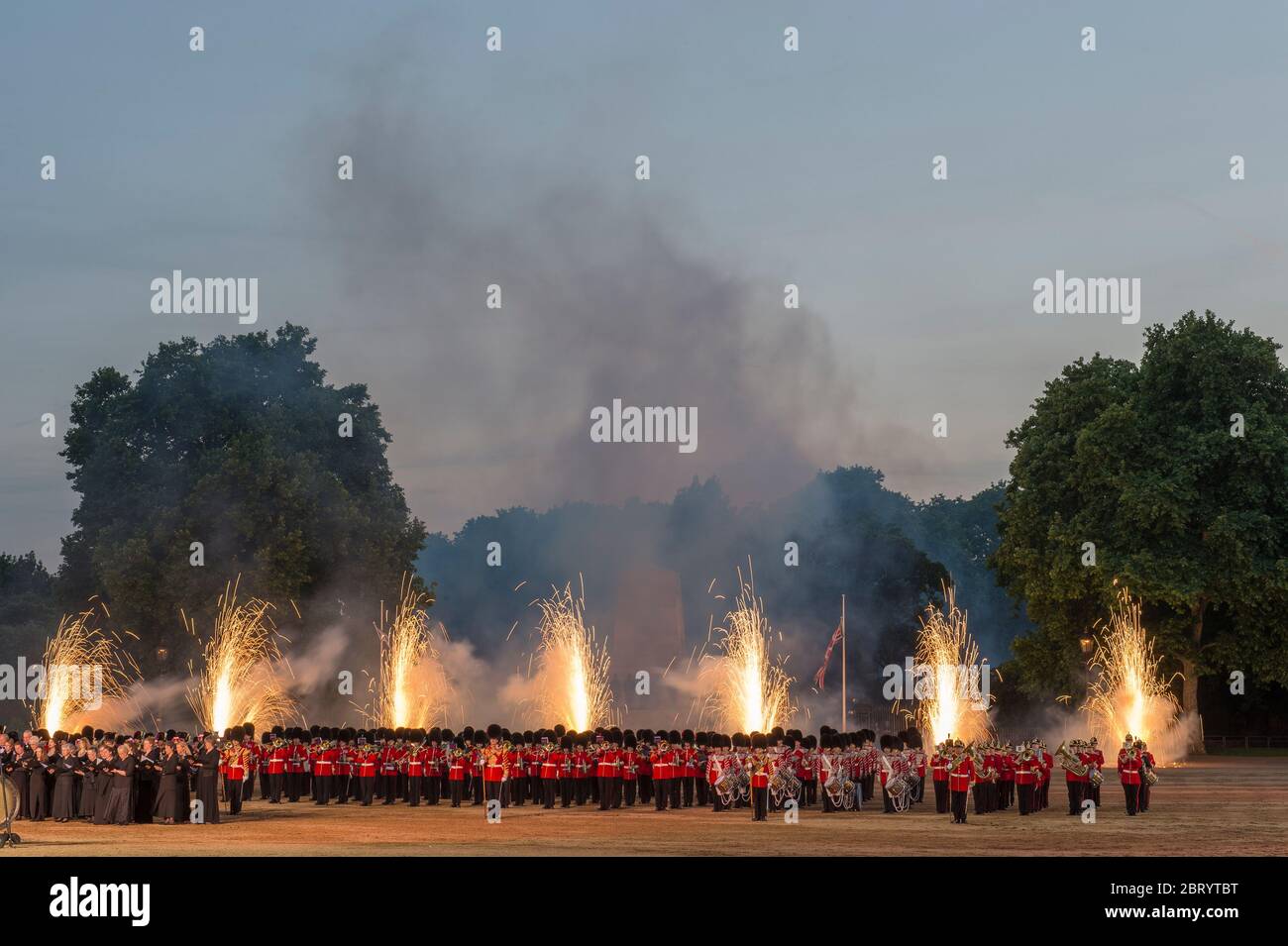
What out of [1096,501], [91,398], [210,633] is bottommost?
[210,633]

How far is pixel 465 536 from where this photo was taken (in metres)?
162

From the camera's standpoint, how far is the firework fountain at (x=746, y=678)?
55.9 meters

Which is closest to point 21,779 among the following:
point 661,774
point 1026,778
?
point 661,774

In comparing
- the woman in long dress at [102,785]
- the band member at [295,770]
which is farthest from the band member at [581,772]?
the woman in long dress at [102,785]

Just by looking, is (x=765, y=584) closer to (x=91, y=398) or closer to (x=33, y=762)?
(x=91, y=398)

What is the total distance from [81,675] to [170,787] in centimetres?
3148

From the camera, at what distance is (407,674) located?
63219mm

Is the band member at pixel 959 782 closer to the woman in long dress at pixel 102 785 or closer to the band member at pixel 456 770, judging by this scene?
the band member at pixel 456 770

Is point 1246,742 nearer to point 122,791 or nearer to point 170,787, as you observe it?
point 170,787

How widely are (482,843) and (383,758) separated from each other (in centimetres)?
1348

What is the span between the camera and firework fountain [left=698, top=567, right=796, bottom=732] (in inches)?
2202

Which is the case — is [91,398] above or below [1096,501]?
above

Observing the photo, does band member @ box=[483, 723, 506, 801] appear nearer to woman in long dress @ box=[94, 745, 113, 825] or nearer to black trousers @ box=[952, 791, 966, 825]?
woman in long dress @ box=[94, 745, 113, 825]

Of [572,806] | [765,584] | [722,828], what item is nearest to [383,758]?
[572,806]
